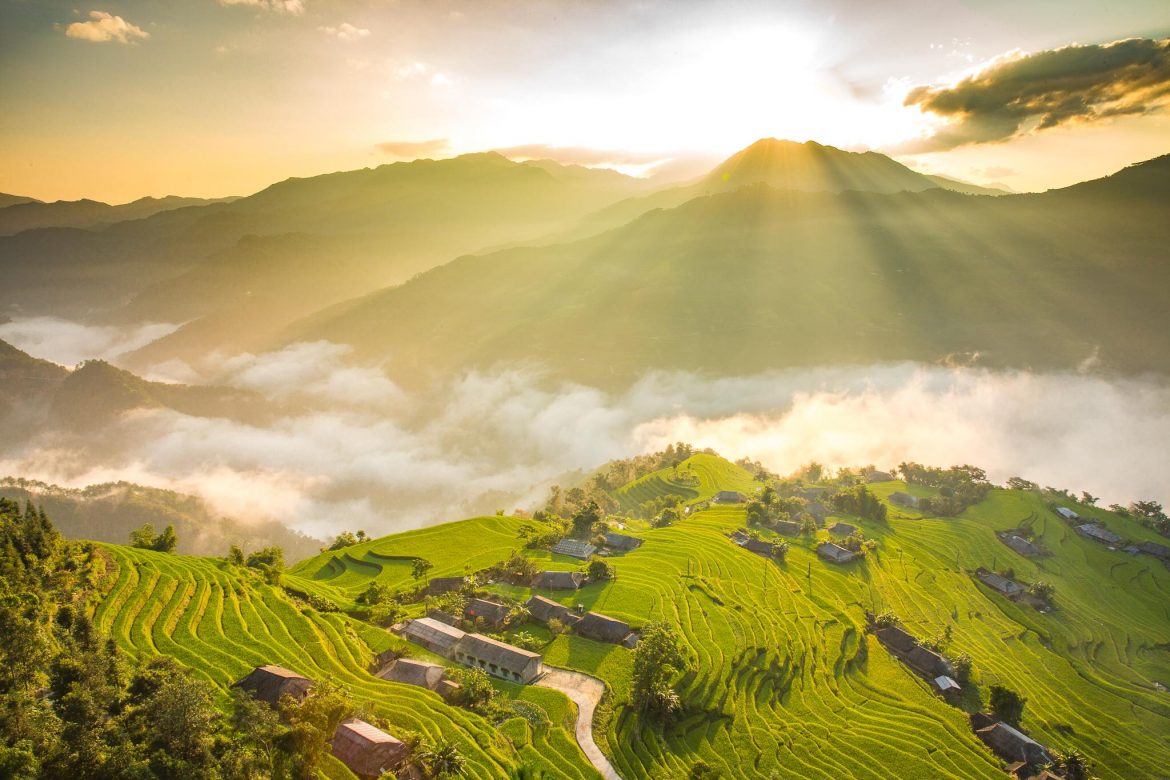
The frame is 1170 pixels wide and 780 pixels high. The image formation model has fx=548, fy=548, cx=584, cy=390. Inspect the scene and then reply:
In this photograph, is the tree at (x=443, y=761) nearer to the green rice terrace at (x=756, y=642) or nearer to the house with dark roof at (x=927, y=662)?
the green rice terrace at (x=756, y=642)

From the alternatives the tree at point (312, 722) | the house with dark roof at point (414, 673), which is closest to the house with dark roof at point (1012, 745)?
the house with dark roof at point (414, 673)

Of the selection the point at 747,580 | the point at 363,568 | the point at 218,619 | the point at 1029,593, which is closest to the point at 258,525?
the point at 363,568

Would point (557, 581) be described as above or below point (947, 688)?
above

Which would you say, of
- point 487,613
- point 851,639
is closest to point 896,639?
point 851,639

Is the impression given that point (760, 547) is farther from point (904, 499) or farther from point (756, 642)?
point (904, 499)

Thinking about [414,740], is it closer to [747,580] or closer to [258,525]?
[747,580]

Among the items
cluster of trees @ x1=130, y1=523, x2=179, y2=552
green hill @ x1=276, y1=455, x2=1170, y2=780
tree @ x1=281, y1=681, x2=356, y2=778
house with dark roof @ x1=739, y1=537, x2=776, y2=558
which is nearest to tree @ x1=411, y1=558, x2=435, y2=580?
green hill @ x1=276, y1=455, x2=1170, y2=780
